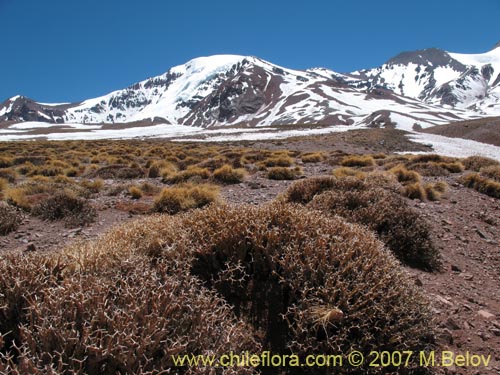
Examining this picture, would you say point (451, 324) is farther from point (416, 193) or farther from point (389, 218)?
point (416, 193)

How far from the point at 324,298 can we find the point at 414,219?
318cm

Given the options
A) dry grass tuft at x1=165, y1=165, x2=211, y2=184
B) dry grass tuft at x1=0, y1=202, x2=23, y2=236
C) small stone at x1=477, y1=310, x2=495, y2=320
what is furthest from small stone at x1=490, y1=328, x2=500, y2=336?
dry grass tuft at x1=165, y1=165, x2=211, y2=184

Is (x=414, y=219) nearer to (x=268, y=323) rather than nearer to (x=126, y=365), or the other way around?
(x=268, y=323)

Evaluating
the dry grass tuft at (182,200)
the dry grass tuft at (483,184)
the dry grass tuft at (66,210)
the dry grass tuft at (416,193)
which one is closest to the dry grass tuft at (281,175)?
the dry grass tuft at (416,193)

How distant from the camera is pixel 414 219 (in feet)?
16.5

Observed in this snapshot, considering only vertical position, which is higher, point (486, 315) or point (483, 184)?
point (483, 184)

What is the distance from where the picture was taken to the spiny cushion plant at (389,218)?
15.2ft

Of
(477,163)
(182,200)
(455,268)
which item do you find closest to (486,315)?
(455,268)

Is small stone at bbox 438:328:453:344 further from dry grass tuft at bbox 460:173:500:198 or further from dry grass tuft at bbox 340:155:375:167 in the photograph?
dry grass tuft at bbox 340:155:375:167

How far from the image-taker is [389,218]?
4.92m

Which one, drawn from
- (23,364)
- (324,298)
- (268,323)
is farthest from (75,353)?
(324,298)

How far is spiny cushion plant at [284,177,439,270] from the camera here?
4625mm

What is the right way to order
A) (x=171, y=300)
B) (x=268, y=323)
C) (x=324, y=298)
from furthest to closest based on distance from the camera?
(x=268, y=323) < (x=324, y=298) < (x=171, y=300)

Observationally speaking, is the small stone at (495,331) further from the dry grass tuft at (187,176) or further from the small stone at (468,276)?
the dry grass tuft at (187,176)
